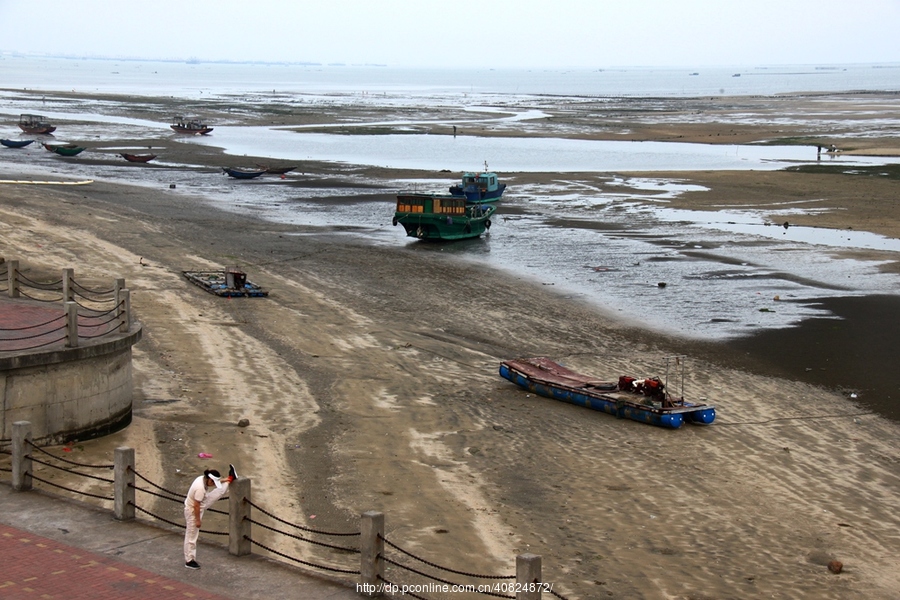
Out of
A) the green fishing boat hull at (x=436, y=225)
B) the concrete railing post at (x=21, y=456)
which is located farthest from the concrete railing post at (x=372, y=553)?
the green fishing boat hull at (x=436, y=225)

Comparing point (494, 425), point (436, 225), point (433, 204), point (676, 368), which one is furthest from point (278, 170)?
point (494, 425)

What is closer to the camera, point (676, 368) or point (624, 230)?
point (676, 368)

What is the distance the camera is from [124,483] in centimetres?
1215

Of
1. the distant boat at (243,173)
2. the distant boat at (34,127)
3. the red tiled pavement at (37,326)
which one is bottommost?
the red tiled pavement at (37,326)

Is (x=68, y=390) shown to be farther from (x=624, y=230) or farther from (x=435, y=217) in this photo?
(x=624, y=230)

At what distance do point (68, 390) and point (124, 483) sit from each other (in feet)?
12.6

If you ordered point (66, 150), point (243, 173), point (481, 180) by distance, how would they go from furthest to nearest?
point (66, 150) → point (243, 173) → point (481, 180)

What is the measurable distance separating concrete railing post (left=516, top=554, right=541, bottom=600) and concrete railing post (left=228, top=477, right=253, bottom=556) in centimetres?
339

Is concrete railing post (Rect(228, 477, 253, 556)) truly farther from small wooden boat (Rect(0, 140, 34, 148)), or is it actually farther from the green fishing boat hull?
small wooden boat (Rect(0, 140, 34, 148))

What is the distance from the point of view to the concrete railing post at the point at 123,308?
16.8 metres

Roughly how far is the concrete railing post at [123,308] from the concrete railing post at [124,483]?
5.03m

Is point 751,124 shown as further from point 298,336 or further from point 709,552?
point 709,552

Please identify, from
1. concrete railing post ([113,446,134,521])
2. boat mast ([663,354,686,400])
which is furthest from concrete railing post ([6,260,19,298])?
boat mast ([663,354,686,400])

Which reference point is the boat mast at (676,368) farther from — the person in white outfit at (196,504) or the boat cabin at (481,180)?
the boat cabin at (481,180)
